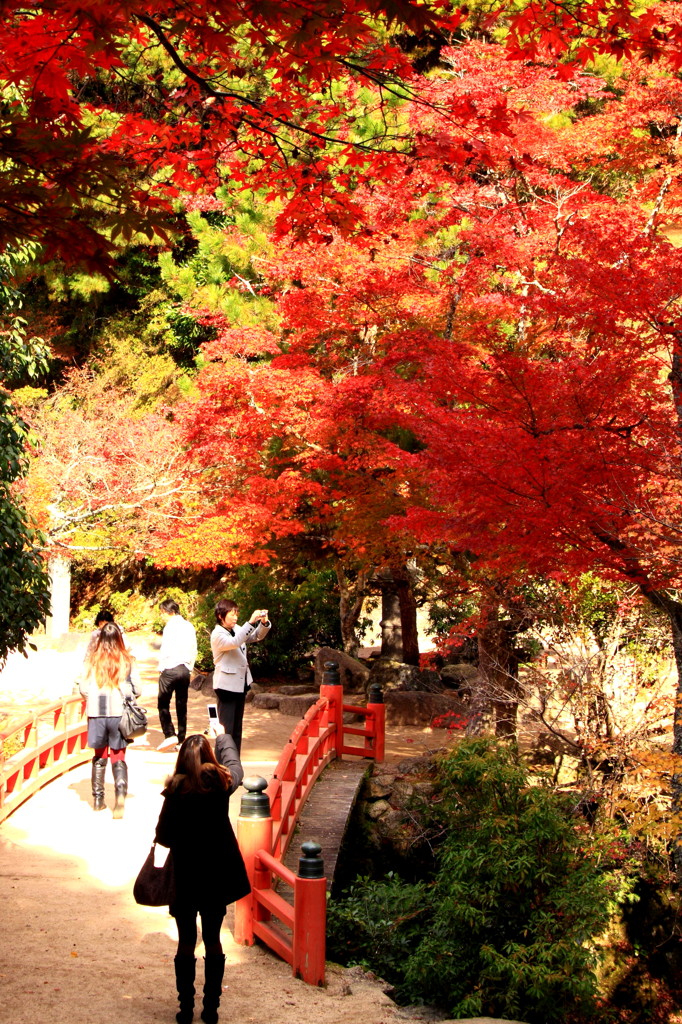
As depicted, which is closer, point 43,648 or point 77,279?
point 43,648

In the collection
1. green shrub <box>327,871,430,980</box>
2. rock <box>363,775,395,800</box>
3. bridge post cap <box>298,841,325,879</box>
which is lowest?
green shrub <box>327,871,430,980</box>

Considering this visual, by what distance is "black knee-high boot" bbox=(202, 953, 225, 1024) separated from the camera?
437cm

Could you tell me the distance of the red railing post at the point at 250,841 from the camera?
18.2 ft

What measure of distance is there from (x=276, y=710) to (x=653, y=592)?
768cm

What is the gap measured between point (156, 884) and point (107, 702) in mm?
3256

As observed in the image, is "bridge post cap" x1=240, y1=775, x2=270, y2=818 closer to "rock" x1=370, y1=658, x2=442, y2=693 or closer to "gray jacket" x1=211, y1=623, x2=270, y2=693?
"gray jacket" x1=211, y1=623, x2=270, y2=693

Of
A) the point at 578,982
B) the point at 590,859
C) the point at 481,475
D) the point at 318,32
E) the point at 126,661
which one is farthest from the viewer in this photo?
the point at 126,661

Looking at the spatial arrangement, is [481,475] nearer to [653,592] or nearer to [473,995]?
[653,592]

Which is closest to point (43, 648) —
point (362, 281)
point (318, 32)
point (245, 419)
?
point (245, 419)

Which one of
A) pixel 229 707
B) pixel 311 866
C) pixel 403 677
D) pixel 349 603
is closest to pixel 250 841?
pixel 311 866

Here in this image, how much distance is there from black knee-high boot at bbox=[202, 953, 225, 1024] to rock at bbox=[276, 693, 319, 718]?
8.99 m

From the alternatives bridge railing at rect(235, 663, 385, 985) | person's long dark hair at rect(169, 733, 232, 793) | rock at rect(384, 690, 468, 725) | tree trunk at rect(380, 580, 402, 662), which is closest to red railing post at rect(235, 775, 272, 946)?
bridge railing at rect(235, 663, 385, 985)

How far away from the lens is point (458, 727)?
1194 cm

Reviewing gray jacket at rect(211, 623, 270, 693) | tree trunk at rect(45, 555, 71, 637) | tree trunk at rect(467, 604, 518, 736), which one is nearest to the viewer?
gray jacket at rect(211, 623, 270, 693)
